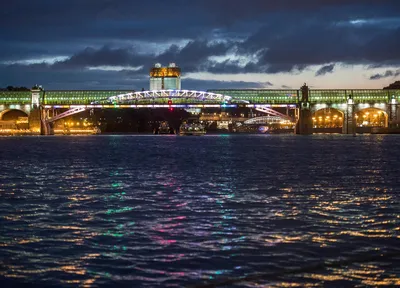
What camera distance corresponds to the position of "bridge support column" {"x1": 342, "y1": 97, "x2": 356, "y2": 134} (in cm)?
18112

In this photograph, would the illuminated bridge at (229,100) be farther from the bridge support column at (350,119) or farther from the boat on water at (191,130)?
the boat on water at (191,130)

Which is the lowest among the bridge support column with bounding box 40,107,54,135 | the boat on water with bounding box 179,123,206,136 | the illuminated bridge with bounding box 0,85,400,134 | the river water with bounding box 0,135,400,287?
the river water with bounding box 0,135,400,287

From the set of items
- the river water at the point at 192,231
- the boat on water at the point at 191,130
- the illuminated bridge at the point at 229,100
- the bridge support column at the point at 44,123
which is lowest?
the river water at the point at 192,231

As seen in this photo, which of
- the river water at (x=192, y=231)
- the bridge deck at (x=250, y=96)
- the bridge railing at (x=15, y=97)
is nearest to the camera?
the river water at (x=192, y=231)

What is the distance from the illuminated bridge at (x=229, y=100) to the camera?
7096 inches

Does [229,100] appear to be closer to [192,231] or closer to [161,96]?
[161,96]

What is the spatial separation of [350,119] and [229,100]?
30501 millimetres

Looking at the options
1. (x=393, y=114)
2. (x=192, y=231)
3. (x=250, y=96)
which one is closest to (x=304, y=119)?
(x=250, y=96)

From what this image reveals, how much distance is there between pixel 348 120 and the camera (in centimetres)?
18488

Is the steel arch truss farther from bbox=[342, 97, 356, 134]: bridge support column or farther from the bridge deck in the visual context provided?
bbox=[342, 97, 356, 134]: bridge support column

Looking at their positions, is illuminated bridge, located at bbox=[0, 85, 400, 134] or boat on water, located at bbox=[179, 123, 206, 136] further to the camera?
boat on water, located at bbox=[179, 123, 206, 136]

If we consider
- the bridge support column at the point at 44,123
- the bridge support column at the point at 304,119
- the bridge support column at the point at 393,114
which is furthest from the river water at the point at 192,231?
the bridge support column at the point at 393,114

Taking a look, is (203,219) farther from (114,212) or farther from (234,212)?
(114,212)

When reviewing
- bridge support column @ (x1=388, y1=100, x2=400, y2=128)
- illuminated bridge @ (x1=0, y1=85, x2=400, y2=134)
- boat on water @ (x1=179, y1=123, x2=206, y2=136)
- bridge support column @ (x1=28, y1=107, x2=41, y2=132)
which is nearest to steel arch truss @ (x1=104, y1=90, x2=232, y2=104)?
illuminated bridge @ (x1=0, y1=85, x2=400, y2=134)
